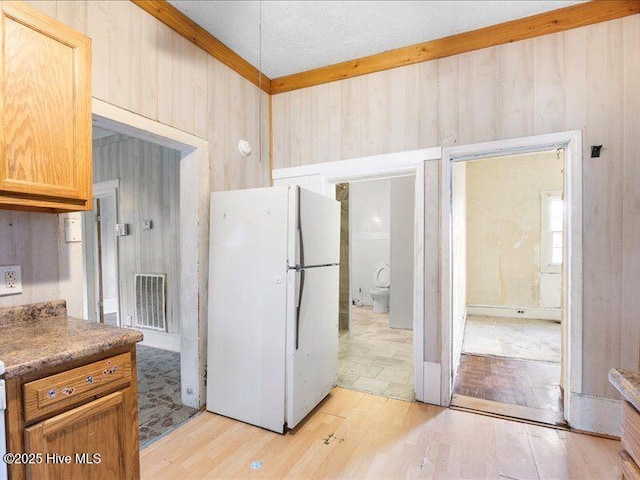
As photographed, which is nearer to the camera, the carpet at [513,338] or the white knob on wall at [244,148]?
the white knob on wall at [244,148]

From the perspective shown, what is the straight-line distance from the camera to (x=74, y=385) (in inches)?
44.4

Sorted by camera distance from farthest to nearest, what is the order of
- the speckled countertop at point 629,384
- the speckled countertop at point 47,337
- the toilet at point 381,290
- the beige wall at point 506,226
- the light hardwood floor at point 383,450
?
the toilet at point 381,290 → the beige wall at point 506,226 → the light hardwood floor at point 383,450 → the speckled countertop at point 47,337 → the speckled countertop at point 629,384

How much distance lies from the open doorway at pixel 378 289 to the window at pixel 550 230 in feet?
7.96

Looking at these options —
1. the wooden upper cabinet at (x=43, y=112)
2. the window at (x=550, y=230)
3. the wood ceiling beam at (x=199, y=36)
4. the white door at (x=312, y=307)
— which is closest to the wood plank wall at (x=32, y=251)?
the wooden upper cabinet at (x=43, y=112)

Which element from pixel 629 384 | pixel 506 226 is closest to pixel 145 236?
pixel 629 384

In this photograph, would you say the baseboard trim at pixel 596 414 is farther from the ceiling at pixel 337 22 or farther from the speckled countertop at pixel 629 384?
the ceiling at pixel 337 22

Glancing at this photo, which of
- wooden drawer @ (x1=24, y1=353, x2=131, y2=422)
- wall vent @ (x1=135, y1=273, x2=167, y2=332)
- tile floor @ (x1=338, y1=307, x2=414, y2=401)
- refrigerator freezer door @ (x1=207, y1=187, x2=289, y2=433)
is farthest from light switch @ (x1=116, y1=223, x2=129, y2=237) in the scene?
wooden drawer @ (x1=24, y1=353, x2=131, y2=422)

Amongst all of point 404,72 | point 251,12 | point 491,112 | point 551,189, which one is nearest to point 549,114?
point 491,112

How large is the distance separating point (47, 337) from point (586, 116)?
3.19 meters

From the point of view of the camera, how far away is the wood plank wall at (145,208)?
3863mm

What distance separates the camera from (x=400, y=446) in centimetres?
205

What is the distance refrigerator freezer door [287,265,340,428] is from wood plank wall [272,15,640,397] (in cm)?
84

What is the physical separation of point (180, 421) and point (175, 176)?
2623 millimetres

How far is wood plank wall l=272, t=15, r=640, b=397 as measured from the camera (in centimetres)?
210
